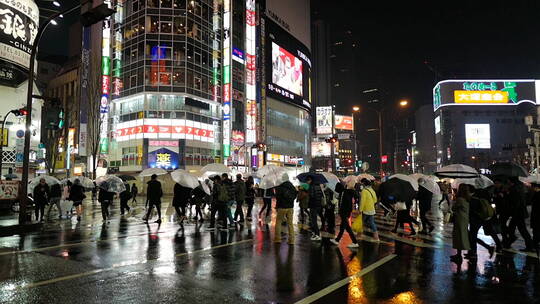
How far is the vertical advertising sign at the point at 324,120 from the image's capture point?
292 feet

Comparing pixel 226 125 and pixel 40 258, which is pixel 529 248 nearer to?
pixel 40 258

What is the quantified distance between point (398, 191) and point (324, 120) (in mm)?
78510

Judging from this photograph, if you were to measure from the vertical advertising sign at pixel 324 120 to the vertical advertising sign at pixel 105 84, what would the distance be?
2061 inches

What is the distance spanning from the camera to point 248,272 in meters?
7.32

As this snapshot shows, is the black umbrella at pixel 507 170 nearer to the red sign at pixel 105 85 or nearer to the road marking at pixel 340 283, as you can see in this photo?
the road marking at pixel 340 283

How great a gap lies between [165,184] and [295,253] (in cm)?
3660

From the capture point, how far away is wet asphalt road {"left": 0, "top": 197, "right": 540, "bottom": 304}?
5867 mm

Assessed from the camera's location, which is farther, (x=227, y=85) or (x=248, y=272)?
(x=227, y=85)

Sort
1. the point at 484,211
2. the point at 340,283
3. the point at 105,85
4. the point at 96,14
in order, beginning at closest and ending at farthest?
the point at 340,283, the point at 484,211, the point at 96,14, the point at 105,85

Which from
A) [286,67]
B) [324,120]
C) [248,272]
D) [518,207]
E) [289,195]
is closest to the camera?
[248,272]

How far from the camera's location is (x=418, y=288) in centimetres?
638

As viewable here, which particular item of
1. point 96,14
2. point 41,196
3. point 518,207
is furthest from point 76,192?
point 518,207

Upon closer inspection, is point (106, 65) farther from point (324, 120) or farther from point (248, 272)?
point (324, 120)

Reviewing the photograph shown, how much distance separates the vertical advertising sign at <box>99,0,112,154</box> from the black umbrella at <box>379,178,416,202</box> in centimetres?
4049
